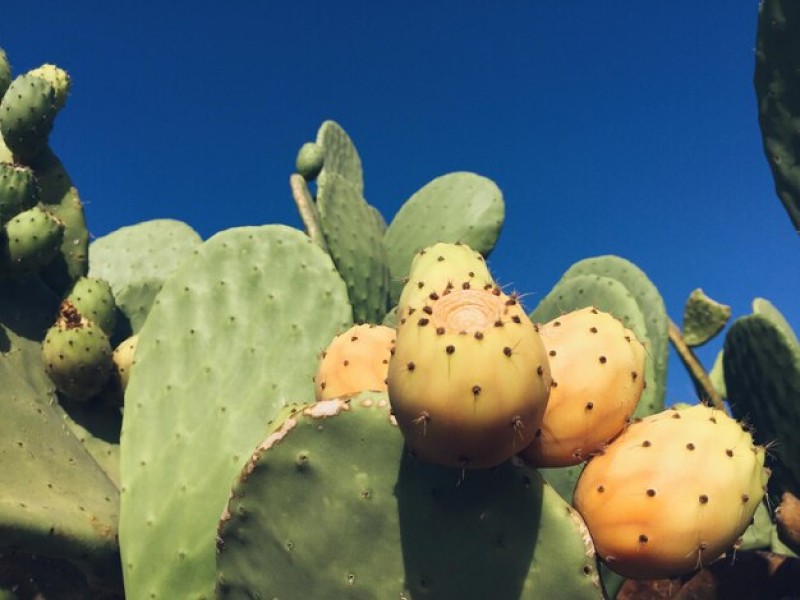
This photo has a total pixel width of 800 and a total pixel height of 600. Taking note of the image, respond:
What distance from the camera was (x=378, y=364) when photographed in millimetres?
1470

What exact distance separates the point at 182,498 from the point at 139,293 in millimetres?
1432

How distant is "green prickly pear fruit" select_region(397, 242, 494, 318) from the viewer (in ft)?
4.52

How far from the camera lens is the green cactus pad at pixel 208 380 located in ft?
6.58

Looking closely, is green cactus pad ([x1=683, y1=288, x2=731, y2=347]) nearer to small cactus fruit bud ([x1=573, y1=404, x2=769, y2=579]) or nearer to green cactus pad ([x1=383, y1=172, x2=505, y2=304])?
Result: green cactus pad ([x1=383, y1=172, x2=505, y2=304])

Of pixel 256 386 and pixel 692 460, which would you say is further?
pixel 256 386

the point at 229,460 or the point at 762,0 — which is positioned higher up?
the point at 762,0

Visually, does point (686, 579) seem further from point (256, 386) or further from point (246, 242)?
point (246, 242)

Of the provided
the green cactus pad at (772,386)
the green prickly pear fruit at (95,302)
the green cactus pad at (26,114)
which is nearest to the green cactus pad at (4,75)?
the green cactus pad at (26,114)

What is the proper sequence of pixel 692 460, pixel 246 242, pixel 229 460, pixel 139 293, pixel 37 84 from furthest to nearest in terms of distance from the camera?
1. pixel 139 293
2. pixel 37 84
3. pixel 246 242
4. pixel 229 460
5. pixel 692 460

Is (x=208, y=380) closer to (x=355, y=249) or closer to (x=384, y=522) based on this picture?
(x=384, y=522)

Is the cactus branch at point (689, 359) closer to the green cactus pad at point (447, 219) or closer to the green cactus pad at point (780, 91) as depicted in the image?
the green cactus pad at point (447, 219)

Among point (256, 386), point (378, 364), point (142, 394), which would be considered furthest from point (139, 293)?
point (378, 364)

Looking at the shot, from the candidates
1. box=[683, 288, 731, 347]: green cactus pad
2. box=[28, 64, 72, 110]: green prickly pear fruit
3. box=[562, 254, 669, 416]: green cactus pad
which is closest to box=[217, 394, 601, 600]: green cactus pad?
box=[562, 254, 669, 416]: green cactus pad

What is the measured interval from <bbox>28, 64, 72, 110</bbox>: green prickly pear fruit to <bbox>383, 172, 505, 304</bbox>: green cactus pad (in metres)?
1.54
